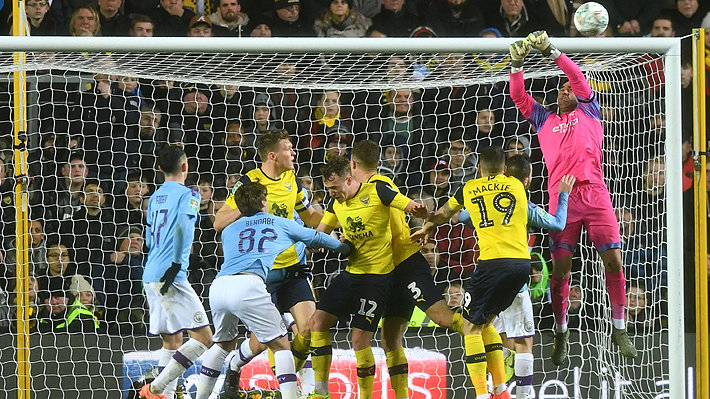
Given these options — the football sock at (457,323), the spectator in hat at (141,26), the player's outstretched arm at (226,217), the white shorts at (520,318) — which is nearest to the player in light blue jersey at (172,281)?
the player's outstretched arm at (226,217)

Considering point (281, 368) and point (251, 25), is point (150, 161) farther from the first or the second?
point (281, 368)

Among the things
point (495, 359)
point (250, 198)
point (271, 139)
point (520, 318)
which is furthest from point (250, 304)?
point (520, 318)

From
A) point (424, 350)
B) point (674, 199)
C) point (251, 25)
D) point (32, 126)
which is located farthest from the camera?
point (251, 25)

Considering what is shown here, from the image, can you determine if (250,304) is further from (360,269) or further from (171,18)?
(171,18)

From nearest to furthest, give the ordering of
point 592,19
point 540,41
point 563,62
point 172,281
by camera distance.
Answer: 1. point 540,41
2. point 592,19
3. point 563,62
4. point 172,281

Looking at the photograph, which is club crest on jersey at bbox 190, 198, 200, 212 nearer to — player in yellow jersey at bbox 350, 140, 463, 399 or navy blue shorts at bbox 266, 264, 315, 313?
navy blue shorts at bbox 266, 264, 315, 313

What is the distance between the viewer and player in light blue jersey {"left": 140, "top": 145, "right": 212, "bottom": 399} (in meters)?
6.11

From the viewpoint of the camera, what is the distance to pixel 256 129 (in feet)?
26.3

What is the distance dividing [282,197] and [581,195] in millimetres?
2061

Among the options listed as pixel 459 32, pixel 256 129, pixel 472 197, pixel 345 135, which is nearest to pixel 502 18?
pixel 459 32

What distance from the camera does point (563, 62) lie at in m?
5.41

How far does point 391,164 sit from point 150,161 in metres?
2.15

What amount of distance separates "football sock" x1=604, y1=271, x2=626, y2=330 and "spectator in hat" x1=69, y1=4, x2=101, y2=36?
16.8ft

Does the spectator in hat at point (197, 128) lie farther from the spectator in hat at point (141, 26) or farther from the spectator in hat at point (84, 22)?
the spectator in hat at point (84, 22)
